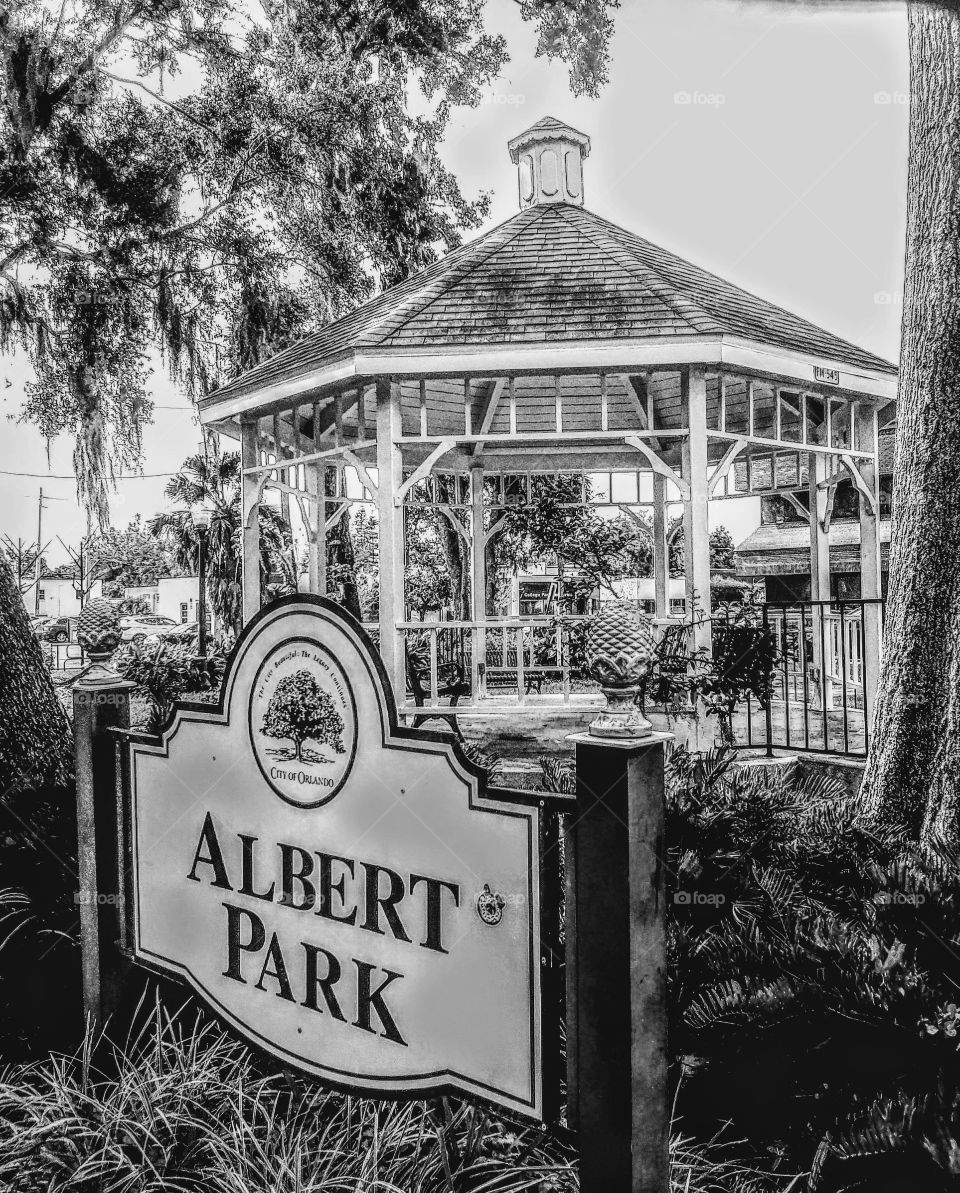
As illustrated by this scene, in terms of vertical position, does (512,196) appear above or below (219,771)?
above

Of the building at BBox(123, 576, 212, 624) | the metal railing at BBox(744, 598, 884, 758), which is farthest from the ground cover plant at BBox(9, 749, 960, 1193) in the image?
the building at BBox(123, 576, 212, 624)

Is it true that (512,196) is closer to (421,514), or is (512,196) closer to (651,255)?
(421,514)

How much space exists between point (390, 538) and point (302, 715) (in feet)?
17.2

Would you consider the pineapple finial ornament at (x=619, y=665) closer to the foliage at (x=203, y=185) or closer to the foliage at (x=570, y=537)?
the foliage at (x=570, y=537)

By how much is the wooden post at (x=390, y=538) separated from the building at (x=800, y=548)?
774 inches

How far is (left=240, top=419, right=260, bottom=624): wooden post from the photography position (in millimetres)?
9430

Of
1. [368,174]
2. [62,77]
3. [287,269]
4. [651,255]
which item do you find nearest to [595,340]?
[651,255]

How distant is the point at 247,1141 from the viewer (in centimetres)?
258

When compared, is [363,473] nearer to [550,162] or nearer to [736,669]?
[736,669]

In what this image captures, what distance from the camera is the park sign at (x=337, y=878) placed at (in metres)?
2.02

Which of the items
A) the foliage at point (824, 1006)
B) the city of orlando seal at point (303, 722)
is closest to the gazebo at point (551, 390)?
the foliage at point (824, 1006)

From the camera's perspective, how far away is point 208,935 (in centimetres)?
267

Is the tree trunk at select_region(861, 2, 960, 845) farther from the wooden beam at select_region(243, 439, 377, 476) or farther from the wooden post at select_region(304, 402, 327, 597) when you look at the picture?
the wooden post at select_region(304, 402, 327, 597)

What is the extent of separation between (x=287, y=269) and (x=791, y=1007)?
14904 millimetres
